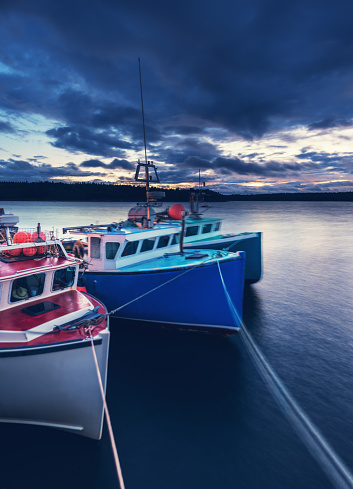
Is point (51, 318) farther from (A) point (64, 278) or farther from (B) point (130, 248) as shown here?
(B) point (130, 248)

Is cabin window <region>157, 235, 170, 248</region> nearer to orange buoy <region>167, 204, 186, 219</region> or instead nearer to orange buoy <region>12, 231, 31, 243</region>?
orange buoy <region>167, 204, 186, 219</region>

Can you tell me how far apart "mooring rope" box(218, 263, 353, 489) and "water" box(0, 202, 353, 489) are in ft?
0.59

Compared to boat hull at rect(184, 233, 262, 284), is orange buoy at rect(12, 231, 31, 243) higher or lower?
higher

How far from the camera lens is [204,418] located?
27.6 ft

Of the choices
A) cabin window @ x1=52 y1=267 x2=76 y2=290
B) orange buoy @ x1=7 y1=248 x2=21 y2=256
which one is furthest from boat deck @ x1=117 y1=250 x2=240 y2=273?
orange buoy @ x1=7 y1=248 x2=21 y2=256

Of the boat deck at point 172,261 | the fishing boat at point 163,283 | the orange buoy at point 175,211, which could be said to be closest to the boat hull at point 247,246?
the orange buoy at point 175,211

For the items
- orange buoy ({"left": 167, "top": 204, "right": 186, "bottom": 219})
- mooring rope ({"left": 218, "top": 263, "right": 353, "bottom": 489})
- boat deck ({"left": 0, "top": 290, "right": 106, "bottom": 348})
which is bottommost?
mooring rope ({"left": 218, "top": 263, "right": 353, "bottom": 489})

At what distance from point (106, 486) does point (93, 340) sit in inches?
139

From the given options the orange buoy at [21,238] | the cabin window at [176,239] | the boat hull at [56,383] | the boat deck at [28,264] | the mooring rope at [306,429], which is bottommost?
the mooring rope at [306,429]

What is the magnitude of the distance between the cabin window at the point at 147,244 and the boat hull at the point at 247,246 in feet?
15.9

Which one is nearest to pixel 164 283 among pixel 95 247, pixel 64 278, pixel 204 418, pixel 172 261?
pixel 172 261

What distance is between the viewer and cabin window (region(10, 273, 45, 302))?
8539mm

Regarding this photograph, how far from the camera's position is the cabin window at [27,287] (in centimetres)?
854

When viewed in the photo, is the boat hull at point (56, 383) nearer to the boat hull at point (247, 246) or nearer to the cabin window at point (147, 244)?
the cabin window at point (147, 244)
